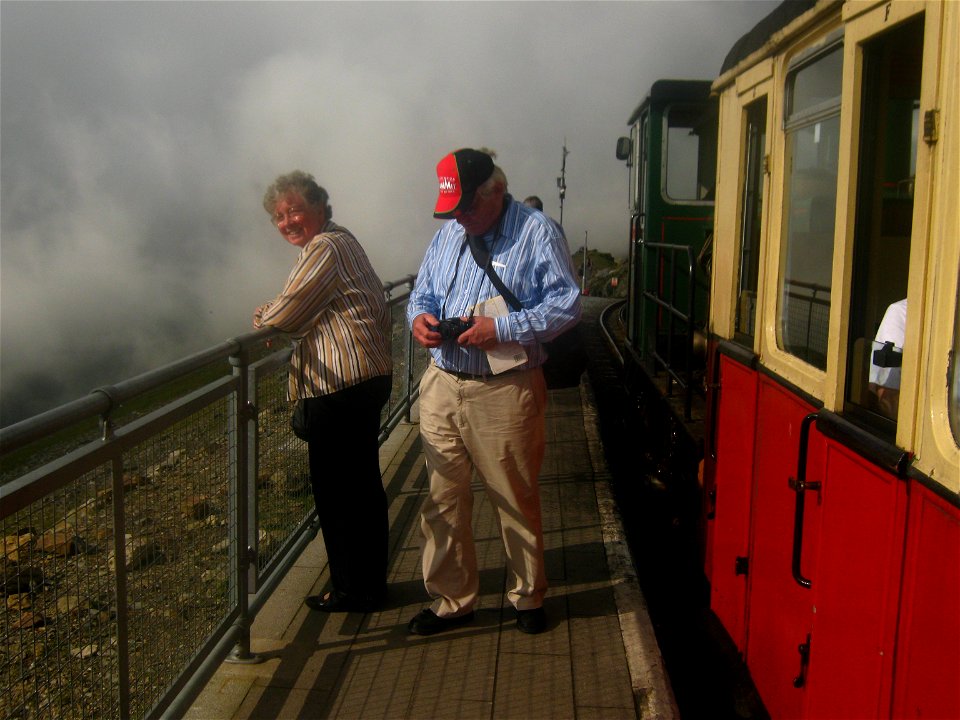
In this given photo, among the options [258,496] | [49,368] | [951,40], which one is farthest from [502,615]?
[49,368]

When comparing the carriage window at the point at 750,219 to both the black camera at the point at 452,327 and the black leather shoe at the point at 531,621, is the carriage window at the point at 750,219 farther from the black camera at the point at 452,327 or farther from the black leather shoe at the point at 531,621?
→ the black leather shoe at the point at 531,621

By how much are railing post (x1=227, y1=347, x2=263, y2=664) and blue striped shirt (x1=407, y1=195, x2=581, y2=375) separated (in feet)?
2.25

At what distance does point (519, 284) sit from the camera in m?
3.48

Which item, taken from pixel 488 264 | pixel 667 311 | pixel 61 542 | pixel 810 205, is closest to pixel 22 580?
pixel 61 542

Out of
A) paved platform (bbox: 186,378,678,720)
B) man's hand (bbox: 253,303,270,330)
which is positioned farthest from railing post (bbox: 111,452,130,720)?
man's hand (bbox: 253,303,270,330)

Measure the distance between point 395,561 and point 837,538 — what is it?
100 inches

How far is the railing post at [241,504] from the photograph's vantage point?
3463mm

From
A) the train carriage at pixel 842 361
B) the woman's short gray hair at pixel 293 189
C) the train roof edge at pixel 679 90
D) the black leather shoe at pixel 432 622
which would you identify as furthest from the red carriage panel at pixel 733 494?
the train roof edge at pixel 679 90

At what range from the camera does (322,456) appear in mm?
3830

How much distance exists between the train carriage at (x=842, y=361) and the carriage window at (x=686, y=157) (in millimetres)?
4434

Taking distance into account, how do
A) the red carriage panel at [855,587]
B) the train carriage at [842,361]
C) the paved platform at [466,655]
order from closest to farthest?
the train carriage at [842,361] → the red carriage panel at [855,587] → the paved platform at [466,655]

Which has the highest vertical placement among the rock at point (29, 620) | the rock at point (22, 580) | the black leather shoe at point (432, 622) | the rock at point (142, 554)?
the rock at point (22, 580)

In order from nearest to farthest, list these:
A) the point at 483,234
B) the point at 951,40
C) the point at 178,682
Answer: the point at 951,40, the point at 178,682, the point at 483,234

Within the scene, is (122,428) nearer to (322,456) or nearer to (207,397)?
(207,397)
